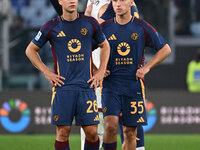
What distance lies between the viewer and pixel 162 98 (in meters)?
13.0

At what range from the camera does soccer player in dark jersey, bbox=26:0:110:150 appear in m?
6.38

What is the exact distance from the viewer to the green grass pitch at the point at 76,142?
10.4 meters

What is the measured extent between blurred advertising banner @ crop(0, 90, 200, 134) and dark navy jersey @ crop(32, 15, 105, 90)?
642 centimetres

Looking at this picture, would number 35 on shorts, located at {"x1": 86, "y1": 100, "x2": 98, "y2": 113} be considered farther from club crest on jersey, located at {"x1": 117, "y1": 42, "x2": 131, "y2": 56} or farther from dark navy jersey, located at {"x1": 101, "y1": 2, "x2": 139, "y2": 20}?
dark navy jersey, located at {"x1": 101, "y1": 2, "x2": 139, "y2": 20}

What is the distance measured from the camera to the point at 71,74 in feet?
21.0

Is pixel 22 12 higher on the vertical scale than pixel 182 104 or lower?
higher

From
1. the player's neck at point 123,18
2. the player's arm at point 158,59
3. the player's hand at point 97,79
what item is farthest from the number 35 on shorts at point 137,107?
the player's neck at point 123,18

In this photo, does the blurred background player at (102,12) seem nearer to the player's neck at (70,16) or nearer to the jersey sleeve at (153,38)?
the jersey sleeve at (153,38)

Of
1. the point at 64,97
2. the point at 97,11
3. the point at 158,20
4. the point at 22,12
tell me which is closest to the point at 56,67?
the point at 64,97

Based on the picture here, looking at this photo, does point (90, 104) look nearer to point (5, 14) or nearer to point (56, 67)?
point (56, 67)

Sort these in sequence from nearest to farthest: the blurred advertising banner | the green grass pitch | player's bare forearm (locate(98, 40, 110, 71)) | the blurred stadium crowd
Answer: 1. player's bare forearm (locate(98, 40, 110, 71))
2. the green grass pitch
3. the blurred advertising banner
4. the blurred stadium crowd

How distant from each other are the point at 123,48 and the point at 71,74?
33.7 inches

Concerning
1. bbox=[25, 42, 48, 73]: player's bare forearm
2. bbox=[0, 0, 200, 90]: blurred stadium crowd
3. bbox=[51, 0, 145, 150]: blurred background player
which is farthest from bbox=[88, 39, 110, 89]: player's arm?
bbox=[0, 0, 200, 90]: blurred stadium crowd

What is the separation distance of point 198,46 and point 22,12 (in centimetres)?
→ 566
